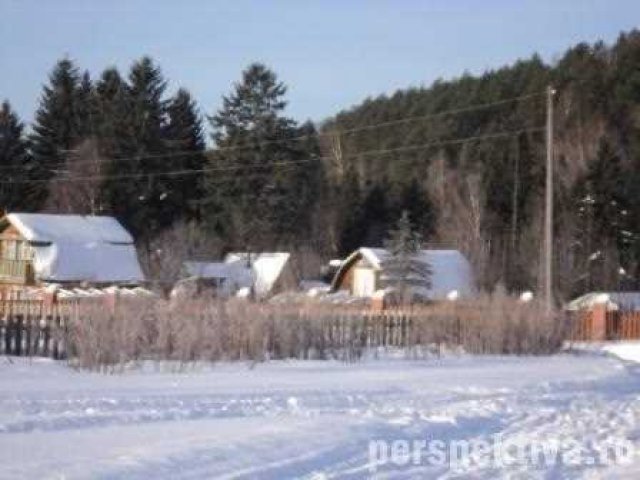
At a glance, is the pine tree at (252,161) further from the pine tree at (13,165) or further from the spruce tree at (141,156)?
the pine tree at (13,165)

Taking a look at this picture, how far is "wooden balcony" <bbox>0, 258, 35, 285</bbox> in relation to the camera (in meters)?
54.3

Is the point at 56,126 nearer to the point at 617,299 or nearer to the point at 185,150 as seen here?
the point at 185,150

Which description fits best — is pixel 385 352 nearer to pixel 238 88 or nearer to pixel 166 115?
pixel 238 88

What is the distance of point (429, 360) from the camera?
2464cm

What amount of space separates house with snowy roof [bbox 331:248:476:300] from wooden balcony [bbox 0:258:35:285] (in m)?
16.3

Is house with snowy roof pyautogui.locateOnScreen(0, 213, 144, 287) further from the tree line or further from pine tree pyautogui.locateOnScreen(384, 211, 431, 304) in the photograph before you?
pine tree pyautogui.locateOnScreen(384, 211, 431, 304)

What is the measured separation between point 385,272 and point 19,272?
18540mm

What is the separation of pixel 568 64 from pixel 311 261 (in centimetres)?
2561

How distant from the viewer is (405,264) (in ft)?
176

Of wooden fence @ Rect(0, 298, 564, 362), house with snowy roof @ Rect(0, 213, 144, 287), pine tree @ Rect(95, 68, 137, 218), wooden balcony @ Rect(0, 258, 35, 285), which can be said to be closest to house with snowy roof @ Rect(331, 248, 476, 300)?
house with snowy roof @ Rect(0, 213, 144, 287)

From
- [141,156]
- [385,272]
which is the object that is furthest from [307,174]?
[385,272]

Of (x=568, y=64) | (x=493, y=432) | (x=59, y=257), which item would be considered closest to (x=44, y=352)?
(x=493, y=432)

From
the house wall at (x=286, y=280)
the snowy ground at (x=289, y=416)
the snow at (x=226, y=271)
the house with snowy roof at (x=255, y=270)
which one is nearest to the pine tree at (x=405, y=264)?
the house wall at (x=286, y=280)

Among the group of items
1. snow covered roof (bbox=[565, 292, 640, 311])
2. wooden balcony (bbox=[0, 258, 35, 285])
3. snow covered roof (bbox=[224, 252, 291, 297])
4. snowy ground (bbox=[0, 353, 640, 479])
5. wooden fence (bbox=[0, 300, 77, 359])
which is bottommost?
snowy ground (bbox=[0, 353, 640, 479])
